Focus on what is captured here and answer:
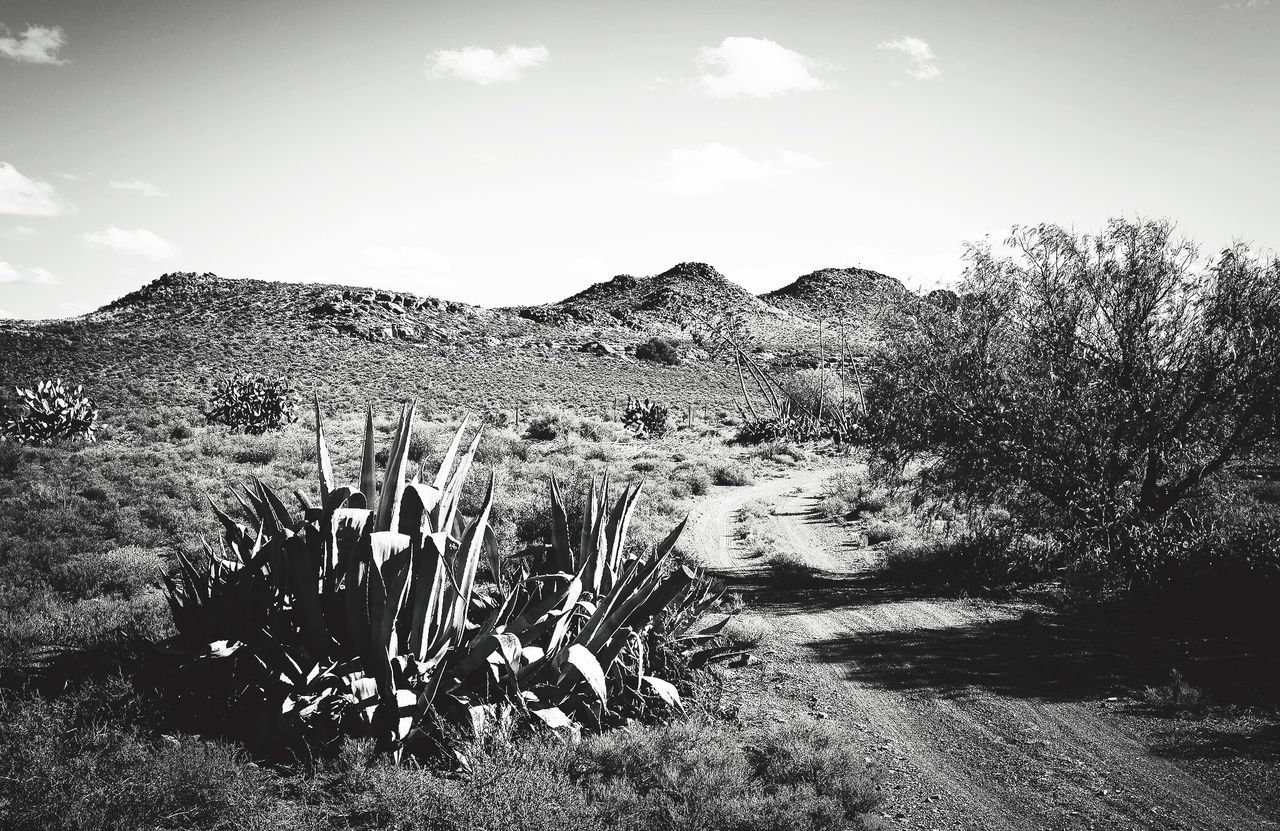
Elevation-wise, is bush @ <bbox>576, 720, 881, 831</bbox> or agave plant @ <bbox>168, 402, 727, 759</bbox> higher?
agave plant @ <bbox>168, 402, 727, 759</bbox>

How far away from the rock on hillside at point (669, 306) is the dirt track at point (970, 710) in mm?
70802

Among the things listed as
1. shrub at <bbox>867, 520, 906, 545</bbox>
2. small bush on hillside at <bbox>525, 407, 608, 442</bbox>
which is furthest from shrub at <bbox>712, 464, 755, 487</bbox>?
small bush on hillside at <bbox>525, 407, 608, 442</bbox>

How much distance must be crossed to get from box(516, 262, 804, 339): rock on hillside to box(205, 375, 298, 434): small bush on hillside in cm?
5165

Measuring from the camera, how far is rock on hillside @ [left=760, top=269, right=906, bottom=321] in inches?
3814

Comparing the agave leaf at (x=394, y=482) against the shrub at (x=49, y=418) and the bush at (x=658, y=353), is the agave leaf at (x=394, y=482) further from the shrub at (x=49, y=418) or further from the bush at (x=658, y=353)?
the bush at (x=658, y=353)

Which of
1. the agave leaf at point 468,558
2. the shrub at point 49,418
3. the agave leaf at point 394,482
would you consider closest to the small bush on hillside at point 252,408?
the shrub at point 49,418

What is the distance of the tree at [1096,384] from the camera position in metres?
9.80

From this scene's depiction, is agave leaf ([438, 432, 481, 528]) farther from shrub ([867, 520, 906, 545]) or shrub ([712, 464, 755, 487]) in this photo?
shrub ([712, 464, 755, 487])

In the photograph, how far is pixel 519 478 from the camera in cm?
1759

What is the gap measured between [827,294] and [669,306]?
91.1ft

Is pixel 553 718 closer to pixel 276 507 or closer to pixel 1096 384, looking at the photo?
pixel 276 507

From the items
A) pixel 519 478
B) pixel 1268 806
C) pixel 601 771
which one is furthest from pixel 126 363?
pixel 1268 806

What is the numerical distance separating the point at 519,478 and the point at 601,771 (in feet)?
44.0

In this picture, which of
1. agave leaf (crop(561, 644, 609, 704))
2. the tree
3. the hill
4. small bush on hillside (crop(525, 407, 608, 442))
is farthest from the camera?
the hill
